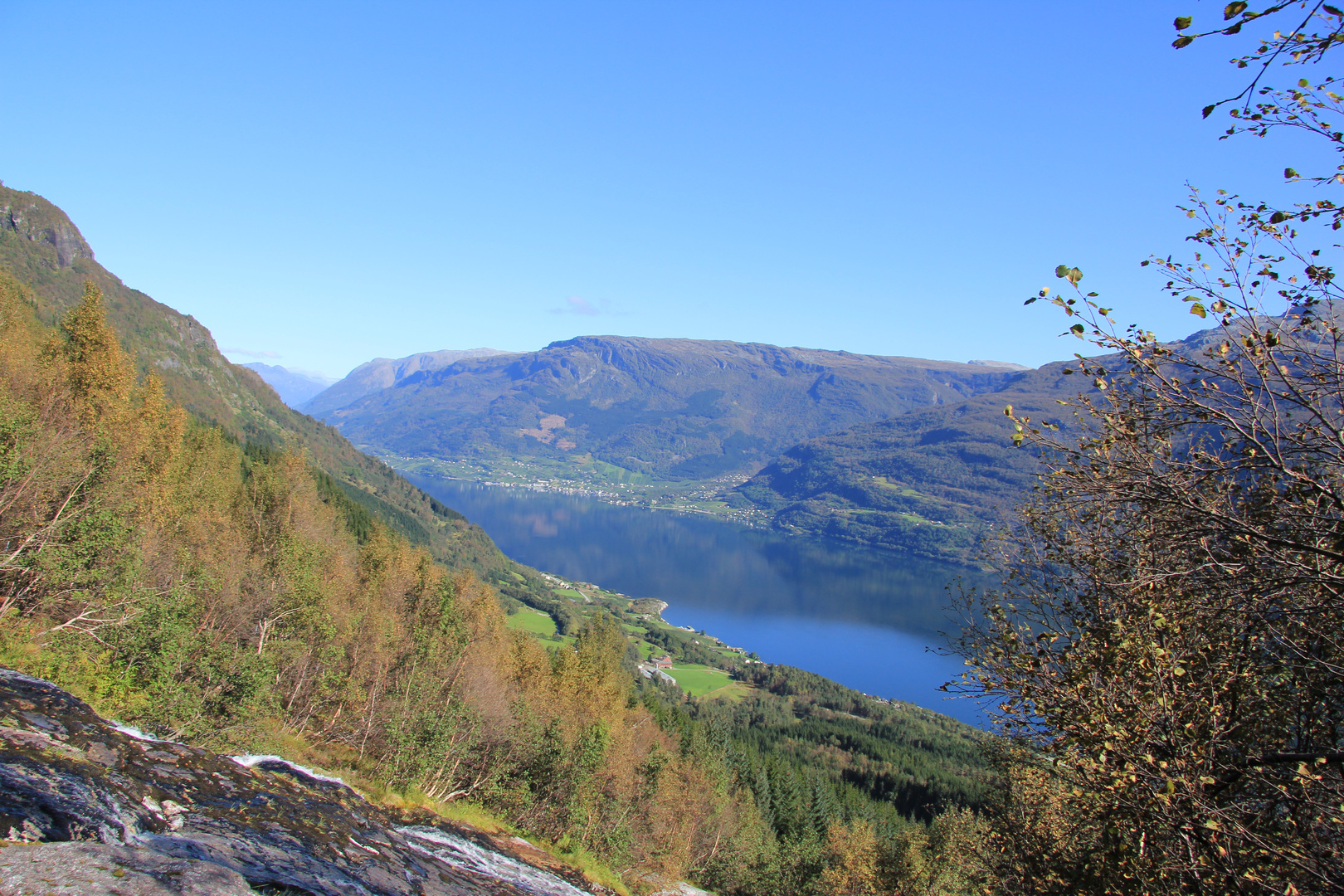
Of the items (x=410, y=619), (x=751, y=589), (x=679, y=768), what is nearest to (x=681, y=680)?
(x=679, y=768)

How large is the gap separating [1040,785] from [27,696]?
15406mm

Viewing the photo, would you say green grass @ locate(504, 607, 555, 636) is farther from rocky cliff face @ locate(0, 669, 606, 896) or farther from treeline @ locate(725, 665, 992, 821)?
rocky cliff face @ locate(0, 669, 606, 896)

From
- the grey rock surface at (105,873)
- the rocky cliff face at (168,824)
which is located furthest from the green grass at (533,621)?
the grey rock surface at (105,873)

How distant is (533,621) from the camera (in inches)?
3039

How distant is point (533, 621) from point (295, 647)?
5816 centimetres

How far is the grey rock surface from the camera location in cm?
461

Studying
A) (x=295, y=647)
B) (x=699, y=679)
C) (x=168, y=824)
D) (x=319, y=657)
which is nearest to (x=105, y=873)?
(x=168, y=824)

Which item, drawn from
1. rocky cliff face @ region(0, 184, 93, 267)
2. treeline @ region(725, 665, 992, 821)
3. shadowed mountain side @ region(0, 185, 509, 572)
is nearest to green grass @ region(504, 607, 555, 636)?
shadowed mountain side @ region(0, 185, 509, 572)

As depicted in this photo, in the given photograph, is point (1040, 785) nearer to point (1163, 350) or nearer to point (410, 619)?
Answer: point (1163, 350)

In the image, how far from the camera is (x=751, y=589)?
132 metres

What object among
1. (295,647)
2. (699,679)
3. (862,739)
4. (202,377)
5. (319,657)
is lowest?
(862,739)

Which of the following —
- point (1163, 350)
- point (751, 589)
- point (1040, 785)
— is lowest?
point (751, 589)

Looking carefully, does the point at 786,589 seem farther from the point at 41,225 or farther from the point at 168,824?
the point at 41,225

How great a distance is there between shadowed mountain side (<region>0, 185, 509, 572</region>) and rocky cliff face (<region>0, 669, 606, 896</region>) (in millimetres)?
77760
